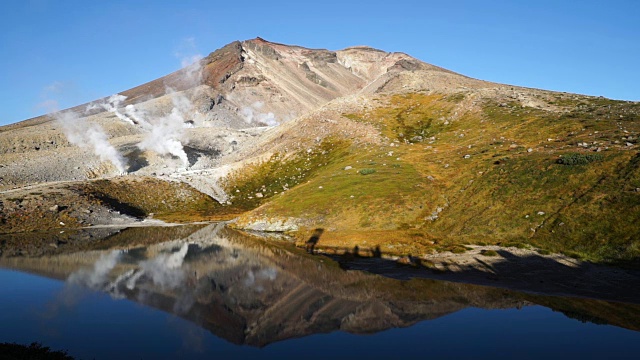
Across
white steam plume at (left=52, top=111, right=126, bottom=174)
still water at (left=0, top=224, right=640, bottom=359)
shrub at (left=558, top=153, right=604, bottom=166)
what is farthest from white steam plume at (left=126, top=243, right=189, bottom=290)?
white steam plume at (left=52, top=111, right=126, bottom=174)

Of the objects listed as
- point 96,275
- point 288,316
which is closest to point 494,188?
point 288,316

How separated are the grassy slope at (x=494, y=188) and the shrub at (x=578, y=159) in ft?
2.15

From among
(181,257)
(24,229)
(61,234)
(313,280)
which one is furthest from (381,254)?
(24,229)

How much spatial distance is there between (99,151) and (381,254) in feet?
435

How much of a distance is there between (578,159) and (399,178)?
26639mm

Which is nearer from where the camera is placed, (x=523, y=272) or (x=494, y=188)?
(x=523, y=272)

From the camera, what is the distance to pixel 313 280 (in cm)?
3859

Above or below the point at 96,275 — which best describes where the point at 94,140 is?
above

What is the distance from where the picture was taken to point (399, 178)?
229ft

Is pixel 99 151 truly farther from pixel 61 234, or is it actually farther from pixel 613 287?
pixel 613 287

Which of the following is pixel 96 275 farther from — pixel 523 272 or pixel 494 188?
pixel 494 188

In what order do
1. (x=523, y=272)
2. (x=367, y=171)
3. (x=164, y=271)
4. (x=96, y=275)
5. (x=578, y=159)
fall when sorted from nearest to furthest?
1. (x=523, y=272)
2. (x=96, y=275)
3. (x=164, y=271)
4. (x=578, y=159)
5. (x=367, y=171)

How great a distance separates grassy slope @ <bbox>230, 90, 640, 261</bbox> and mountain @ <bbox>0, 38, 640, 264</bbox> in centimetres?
21

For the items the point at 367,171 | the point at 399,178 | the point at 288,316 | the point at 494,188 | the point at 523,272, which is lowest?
the point at 288,316
